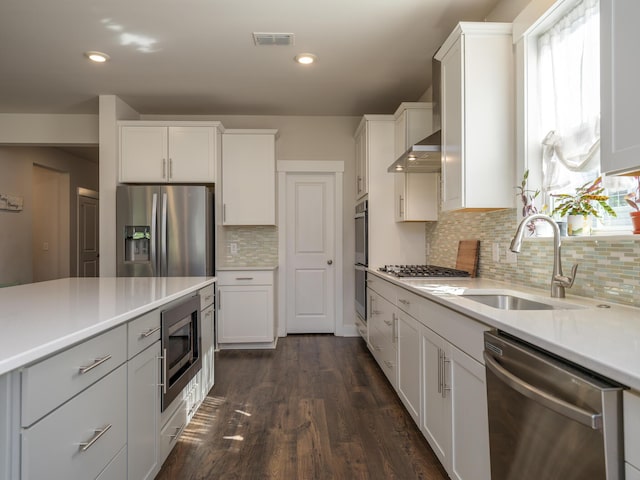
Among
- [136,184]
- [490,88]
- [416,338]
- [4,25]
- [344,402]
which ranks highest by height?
[4,25]

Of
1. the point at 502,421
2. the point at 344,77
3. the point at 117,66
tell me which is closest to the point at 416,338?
the point at 502,421

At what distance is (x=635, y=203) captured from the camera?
57.6 inches

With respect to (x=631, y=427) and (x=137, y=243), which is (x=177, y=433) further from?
(x=137, y=243)

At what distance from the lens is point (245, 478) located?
1.85 metres

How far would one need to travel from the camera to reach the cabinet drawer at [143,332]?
1528 millimetres

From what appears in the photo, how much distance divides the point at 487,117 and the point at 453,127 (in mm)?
208

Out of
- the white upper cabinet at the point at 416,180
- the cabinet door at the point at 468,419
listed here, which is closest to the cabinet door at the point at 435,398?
the cabinet door at the point at 468,419

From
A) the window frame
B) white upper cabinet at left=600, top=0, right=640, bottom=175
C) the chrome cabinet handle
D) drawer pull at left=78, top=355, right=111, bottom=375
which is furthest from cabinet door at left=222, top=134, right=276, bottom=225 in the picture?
white upper cabinet at left=600, top=0, right=640, bottom=175

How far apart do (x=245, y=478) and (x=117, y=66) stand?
329 cm

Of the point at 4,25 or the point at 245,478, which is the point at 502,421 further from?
the point at 4,25

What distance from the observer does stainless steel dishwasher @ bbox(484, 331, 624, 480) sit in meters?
0.81

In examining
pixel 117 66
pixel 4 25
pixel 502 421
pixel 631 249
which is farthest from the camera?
pixel 117 66

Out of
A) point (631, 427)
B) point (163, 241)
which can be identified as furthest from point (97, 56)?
point (631, 427)

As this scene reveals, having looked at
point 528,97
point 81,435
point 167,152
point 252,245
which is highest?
point 167,152
